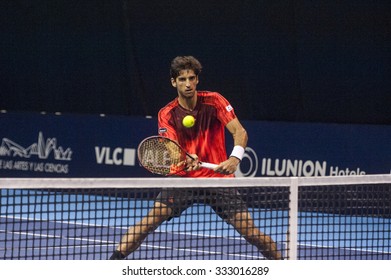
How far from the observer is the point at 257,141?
1104cm

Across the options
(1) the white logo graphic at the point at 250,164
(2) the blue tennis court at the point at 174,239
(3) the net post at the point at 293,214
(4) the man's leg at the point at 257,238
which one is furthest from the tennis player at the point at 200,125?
(1) the white logo graphic at the point at 250,164

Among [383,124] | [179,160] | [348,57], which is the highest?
[348,57]

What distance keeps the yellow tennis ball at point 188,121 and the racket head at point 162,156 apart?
369mm

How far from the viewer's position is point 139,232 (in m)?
5.76

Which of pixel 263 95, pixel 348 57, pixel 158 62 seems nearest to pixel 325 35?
pixel 348 57

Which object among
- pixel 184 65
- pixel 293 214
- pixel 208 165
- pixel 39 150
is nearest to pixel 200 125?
pixel 184 65

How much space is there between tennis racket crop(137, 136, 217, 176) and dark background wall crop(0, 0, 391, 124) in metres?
4.68

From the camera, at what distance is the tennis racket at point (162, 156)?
6.27m

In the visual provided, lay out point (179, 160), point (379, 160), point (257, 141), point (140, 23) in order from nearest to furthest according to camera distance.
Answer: point (179, 160) → point (379, 160) → point (257, 141) → point (140, 23)

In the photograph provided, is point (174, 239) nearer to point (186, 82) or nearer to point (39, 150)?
point (186, 82)

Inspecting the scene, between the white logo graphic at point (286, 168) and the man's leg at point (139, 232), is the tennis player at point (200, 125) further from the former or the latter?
Answer: the white logo graphic at point (286, 168)

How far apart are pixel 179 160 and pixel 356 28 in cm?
474

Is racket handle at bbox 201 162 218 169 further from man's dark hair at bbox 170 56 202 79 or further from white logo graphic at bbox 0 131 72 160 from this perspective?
white logo graphic at bbox 0 131 72 160

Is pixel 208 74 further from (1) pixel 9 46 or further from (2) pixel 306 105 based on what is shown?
(1) pixel 9 46
